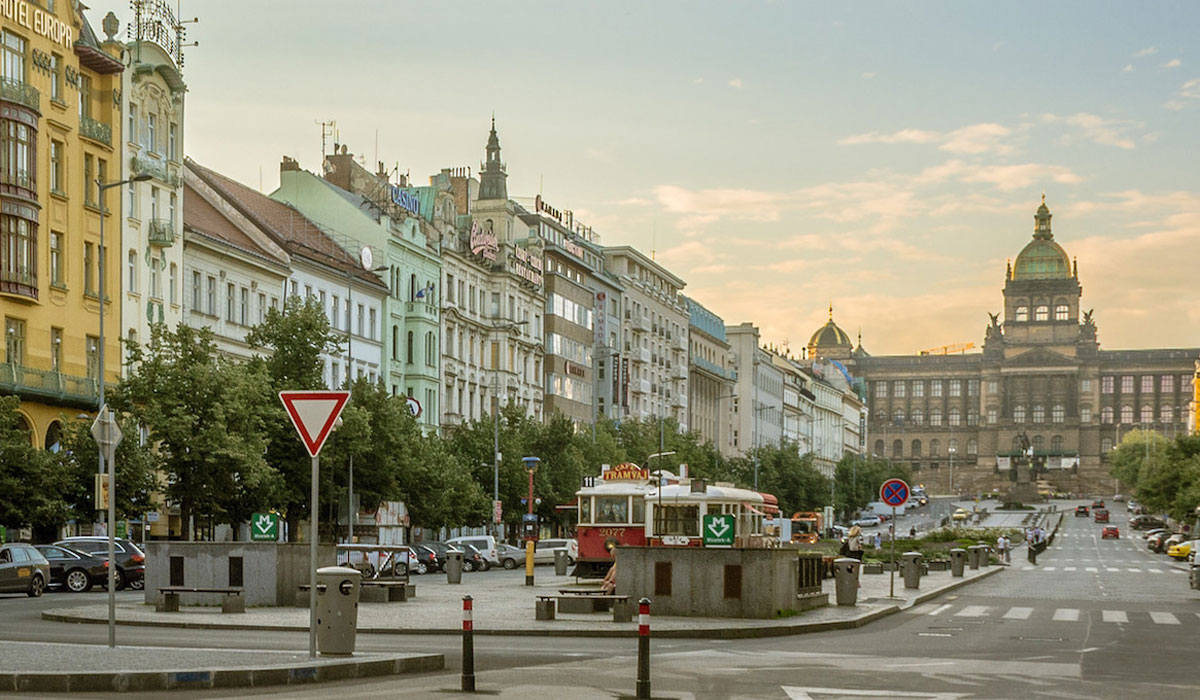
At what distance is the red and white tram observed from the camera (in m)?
50.7

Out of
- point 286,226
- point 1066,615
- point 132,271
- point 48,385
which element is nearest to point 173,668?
point 1066,615

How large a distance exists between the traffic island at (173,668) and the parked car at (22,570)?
806 inches

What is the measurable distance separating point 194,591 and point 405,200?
215 feet

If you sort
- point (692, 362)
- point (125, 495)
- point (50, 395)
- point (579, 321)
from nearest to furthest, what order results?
point (125, 495) → point (50, 395) → point (579, 321) → point (692, 362)

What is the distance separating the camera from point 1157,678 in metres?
22.1

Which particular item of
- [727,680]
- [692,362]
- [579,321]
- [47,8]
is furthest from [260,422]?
[692,362]

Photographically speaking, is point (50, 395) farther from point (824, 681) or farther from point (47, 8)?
point (824, 681)

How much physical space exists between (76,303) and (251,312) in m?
13.6

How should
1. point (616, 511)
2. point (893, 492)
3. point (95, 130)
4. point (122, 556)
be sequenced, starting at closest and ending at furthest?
point (893, 492) < point (122, 556) < point (616, 511) < point (95, 130)

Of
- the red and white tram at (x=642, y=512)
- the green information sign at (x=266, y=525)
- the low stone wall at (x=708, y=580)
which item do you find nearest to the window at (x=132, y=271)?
the red and white tram at (x=642, y=512)

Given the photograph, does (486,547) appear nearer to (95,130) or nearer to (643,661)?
(95,130)

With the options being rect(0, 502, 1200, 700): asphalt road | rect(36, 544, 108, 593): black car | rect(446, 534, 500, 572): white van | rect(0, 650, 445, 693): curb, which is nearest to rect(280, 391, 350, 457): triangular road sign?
rect(0, 650, 445, 693): curb

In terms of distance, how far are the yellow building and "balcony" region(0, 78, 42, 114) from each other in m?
0.03

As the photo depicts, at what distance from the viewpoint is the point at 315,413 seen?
20359 millimetres
